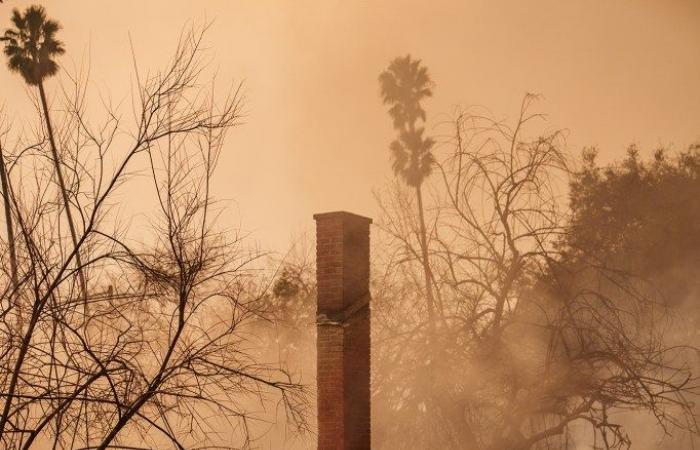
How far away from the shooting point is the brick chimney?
1225 cm

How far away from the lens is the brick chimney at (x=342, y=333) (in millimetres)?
12250

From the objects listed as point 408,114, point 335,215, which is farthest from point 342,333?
point 408,114

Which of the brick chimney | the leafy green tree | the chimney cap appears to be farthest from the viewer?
the leafy green tree

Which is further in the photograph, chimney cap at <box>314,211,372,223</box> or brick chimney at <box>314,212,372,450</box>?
chimney cap at <box>314,211,372,223</box>

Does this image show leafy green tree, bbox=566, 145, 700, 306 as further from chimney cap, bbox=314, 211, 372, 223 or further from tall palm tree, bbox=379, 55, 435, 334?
chimney cap, bbox=314, 211, 372, 223

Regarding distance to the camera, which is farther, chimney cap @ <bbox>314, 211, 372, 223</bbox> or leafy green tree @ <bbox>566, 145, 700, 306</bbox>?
leafy green tree @ <bbox>566, 145, 700, 306</bbox>

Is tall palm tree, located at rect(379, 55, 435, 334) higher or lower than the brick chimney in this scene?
higher

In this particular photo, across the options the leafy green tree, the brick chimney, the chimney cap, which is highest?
the leafy green tree

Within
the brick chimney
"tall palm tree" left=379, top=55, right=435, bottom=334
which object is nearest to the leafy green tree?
"tall palm tree" left=379, top=55, right=435, bottom=334

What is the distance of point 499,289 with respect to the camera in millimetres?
17859

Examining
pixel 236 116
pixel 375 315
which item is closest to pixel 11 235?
pixel 236 116

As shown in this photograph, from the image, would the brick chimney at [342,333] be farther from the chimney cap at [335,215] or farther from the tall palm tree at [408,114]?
the tall palm tree at [408,114]

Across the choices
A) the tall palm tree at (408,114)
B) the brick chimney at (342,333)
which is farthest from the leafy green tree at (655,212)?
the brick chimney at (342,333)

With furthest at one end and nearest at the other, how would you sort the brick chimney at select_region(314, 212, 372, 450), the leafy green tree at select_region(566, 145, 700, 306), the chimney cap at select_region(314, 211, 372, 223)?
the leafy green tree at select_region(566, 145, 700, 306)
the chimney cap at select_region(314, 211, 372, 223)
the brick chimney at select_region(314, 212, 372, 450)
